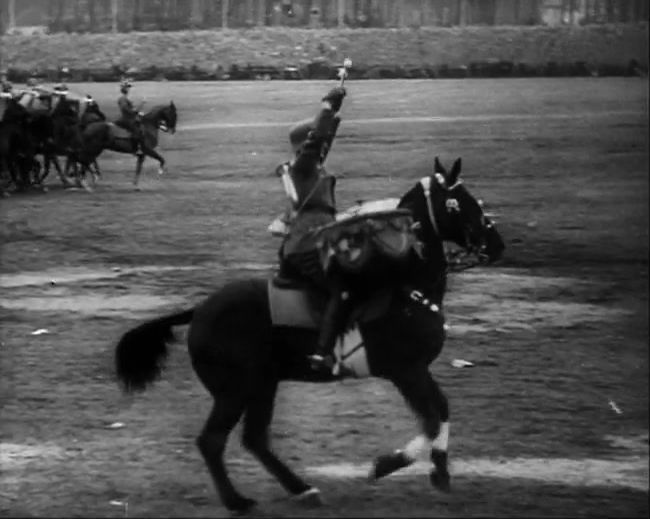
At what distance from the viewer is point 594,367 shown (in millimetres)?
7258

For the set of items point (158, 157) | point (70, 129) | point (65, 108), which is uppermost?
point (65, 108)

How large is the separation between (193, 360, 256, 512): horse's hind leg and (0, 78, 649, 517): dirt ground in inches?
5.7

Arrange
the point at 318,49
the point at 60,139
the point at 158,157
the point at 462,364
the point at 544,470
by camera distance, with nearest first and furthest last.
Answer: the point at 544,470
the point at 318,49
the point at 462,364
the point at 158,157
the point at 60,139

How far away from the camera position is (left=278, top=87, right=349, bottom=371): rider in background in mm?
5250

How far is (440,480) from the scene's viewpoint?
5.61 meters

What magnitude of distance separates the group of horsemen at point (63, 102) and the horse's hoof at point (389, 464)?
3.04 metres

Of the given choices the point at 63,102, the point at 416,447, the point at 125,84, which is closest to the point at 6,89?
the point at 63,102

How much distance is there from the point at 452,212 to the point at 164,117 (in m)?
3.88

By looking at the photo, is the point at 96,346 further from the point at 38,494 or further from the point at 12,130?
the point at 12,130

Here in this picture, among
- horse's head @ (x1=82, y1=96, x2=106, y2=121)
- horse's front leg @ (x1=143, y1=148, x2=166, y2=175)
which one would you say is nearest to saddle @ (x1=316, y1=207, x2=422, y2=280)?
horse's head @ (x1=82, y1=96, x2=106, y2=121)

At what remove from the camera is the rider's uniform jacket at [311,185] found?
17.2 feet

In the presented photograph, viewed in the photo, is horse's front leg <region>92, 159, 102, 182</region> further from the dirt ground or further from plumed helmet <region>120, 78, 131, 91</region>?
plumed helmet <region>120, 78, 131, 91</region>

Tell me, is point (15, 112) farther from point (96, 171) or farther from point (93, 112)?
point (96, 171)

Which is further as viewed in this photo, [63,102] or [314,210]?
[63,102]
